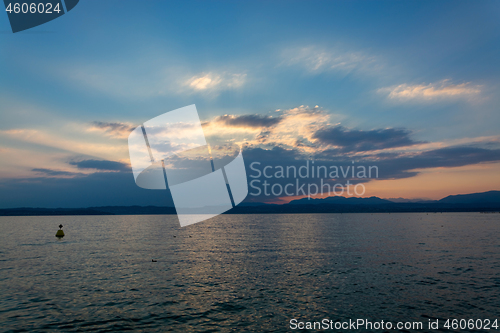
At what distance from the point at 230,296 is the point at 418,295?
17007 millimetres

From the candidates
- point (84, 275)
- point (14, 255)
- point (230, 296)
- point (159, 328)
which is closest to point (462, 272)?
point (230, 296)

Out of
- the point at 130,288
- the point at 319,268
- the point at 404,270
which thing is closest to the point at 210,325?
the point at 130,288

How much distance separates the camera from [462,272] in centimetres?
3594

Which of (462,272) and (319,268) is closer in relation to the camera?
(462,272)

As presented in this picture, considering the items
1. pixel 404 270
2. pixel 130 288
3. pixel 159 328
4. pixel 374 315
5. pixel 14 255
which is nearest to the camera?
pixel 159 328

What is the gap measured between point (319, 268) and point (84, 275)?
96.7ft

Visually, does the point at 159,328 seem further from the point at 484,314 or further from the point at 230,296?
the point at 484,314

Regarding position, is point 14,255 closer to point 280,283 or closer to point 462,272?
point 280,283

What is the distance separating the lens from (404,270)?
37625 mm

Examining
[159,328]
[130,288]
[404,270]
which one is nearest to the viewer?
[159,328]

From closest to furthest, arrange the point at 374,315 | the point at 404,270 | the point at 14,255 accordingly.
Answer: the point at 374,315
the point at 404,270
the point at 14,255

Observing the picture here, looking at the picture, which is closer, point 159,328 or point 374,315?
point 159,328

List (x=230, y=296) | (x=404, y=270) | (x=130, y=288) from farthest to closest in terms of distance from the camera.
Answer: (x=404, y=270), (x=130, y=288), (x=230, y=296)

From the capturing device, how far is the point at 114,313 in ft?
71.1
